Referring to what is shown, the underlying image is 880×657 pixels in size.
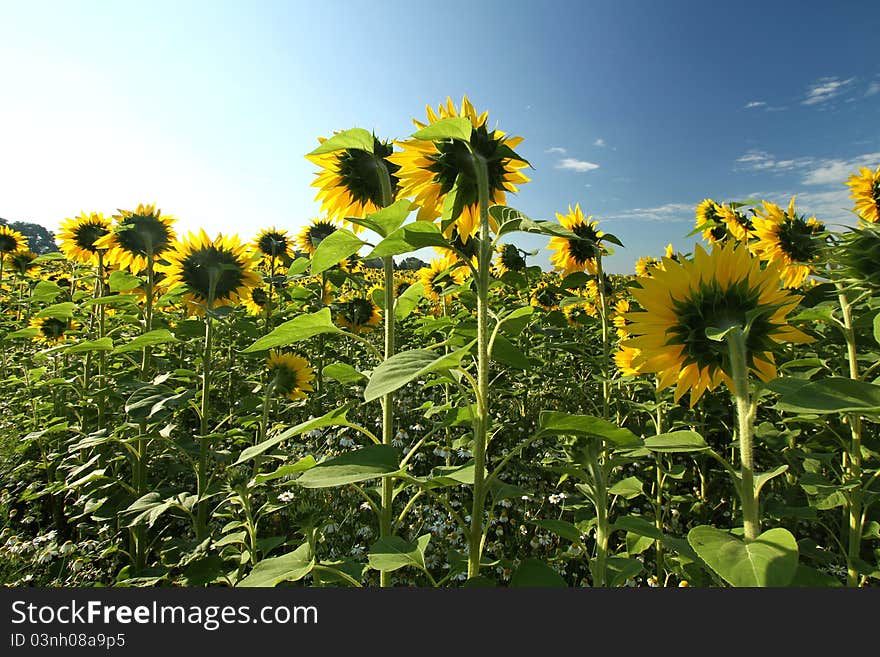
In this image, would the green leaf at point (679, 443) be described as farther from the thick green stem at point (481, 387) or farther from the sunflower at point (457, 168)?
the sunflower at point (457, 168)

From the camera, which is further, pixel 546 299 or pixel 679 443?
pixel 546 299

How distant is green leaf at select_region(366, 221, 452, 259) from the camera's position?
89cm

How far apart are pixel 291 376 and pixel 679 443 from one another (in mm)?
2300

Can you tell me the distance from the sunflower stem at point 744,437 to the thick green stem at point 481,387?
0.47m

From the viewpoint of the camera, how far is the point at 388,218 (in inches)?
41.1

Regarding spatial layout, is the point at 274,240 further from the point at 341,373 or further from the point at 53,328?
the point at 341,373

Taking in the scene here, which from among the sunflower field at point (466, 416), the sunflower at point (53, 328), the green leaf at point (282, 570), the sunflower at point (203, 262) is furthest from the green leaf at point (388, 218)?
the sunflower at point (53, 328)

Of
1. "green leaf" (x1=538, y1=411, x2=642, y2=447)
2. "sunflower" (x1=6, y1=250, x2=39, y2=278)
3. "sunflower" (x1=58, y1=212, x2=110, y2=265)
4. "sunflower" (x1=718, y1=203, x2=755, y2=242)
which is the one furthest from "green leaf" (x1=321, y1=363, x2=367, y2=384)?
"sunflower" (x1=6, y1=250, x2=39, y2=278)

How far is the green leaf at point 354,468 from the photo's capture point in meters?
0.80

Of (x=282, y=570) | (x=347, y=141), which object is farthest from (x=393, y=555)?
(x=347, y=141)

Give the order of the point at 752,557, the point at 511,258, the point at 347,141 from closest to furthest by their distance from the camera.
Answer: the point at 752,557, the point at 347,141, the point at 511,258

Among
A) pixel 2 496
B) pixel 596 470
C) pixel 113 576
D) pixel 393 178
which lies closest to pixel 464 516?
pixel 596 470

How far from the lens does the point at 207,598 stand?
987mm

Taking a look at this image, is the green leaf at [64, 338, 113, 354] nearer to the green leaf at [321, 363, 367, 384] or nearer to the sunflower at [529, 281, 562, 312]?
the green leaf at [321, 363, 367, 384]
